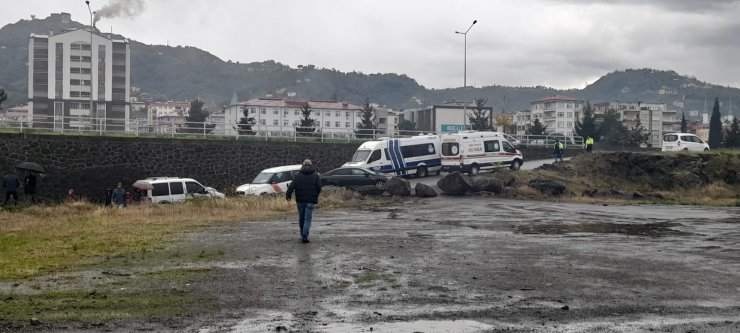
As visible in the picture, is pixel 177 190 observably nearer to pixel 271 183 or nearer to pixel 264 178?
pixel 264 178

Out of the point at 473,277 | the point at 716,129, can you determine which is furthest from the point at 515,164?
the point at 716,129

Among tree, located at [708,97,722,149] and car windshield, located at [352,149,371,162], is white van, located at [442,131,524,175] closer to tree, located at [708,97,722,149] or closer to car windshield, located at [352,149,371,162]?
car windshield, located at [352,149,371,162]

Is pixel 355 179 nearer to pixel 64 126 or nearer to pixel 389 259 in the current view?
pixel 64 126

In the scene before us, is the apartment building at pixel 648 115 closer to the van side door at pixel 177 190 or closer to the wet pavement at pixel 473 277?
the van side door at pixel 177 190

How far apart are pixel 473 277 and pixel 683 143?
44251 millimetres

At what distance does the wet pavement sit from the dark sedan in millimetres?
14272

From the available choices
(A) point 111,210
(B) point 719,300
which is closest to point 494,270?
(B) point 719,300

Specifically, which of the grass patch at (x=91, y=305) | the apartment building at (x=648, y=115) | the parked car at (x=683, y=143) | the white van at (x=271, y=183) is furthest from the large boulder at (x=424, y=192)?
the apartment building at (x=648, y=115)

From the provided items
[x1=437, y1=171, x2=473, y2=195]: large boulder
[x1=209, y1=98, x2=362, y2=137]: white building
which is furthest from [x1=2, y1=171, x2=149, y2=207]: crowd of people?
[x1=209, y1=98, x2=362, y2=137]: white building

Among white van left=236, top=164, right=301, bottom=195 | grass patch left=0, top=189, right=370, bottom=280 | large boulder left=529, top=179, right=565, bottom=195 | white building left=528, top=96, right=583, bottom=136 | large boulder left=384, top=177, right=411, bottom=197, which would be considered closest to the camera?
grass patch left=0, top=189, right=370, bottom=280

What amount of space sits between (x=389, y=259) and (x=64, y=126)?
1466 inches

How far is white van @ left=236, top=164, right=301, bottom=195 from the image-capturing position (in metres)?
35.7

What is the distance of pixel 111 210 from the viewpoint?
2577cm

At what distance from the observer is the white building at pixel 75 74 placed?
425 ft
